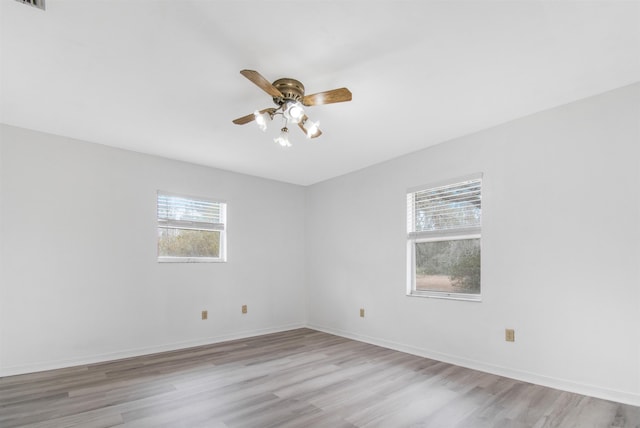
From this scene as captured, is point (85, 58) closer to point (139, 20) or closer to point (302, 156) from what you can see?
point (139, 20)

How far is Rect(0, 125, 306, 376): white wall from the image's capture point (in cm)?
325

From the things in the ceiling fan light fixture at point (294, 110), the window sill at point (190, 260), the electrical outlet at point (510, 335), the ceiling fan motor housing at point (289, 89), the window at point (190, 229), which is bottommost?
the electrical outlet at point (510, 335)

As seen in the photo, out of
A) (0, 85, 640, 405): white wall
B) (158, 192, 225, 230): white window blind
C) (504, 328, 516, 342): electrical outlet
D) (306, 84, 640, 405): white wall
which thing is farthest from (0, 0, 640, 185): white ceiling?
(504, 328, 516, 342): electrical outlet

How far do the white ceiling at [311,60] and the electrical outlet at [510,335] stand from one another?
1.97m

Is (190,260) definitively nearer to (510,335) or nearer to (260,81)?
(260,81)

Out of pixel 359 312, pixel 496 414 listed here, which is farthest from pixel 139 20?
pixel 359 312

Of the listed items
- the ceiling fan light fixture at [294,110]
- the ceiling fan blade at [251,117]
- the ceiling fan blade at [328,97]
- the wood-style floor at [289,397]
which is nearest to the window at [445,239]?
the wood-style floor at [289,397]

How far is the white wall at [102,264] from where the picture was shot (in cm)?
325

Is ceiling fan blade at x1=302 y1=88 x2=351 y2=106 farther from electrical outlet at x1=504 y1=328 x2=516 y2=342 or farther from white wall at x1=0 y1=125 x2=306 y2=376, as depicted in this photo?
white wall at x1=0 y1=125 x2=306 y2=376

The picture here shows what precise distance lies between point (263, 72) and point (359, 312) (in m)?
3.42

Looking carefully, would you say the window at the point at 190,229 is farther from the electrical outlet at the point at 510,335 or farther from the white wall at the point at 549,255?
the electrical outlet at the point at 510,335

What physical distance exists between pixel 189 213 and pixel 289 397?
A: 108 inches

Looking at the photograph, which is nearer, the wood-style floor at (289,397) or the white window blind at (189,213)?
the wood-style floor at (289,397)

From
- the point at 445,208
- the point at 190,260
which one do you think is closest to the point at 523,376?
the point at 445,208
